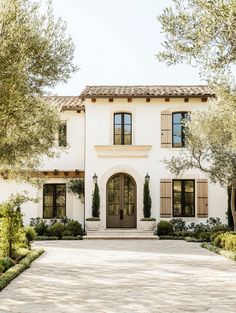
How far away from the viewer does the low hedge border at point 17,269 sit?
1021 cm

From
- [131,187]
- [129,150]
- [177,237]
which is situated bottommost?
[177,237]

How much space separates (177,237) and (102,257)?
8.37 meters

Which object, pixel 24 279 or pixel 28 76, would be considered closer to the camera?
pixel 24 279

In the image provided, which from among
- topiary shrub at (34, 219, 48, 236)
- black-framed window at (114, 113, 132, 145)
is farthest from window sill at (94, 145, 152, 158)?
topiary shrub at (34, 219, 48, 236)

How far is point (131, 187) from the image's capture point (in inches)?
1023

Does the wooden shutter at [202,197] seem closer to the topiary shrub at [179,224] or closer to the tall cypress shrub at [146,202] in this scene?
the topiary shrub at [179,224]

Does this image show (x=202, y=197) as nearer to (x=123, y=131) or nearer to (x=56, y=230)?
(x=123, y=131)

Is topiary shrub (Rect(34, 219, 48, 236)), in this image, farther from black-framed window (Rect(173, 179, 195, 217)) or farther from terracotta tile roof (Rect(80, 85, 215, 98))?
terracotta tile roof (Rect(80, 85, 215, 98))

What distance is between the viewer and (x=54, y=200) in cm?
2623

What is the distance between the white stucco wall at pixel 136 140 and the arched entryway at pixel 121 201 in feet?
1.59

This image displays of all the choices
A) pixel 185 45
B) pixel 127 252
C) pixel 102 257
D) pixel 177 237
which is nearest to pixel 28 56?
pixel 185 45

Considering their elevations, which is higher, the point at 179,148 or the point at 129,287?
the point at 179,148

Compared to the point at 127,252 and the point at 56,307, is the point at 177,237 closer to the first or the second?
the point at 127,252

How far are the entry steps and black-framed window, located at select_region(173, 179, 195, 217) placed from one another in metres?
1.87
